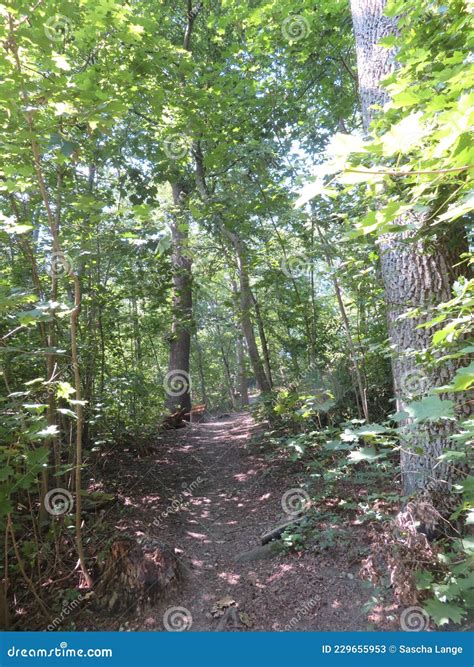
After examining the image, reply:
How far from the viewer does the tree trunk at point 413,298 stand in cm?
267

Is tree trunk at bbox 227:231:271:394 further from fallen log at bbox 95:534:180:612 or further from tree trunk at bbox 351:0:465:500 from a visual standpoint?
fallen log at bbox 95:534:180:612

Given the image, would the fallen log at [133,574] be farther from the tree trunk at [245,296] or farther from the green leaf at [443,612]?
the tree trunk at [245,296]

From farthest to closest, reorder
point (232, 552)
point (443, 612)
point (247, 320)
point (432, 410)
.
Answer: point (247, 320) → point (232, 552) → point (443, 612) → point (432, 410)

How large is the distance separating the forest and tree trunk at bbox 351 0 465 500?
0.07 ft

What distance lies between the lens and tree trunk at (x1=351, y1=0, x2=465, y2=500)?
267cm

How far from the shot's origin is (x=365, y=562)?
8.44 ft

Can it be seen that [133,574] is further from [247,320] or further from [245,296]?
[247,320]

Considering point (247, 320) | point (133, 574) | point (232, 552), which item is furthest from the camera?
point (247, 320)

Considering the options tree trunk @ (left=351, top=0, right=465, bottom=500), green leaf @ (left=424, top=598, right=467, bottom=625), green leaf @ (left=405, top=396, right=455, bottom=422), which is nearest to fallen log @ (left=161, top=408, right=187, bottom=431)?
tree trunk @ (left=351, top=0, right=465, bottom=500)

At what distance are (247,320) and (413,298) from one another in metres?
4.49

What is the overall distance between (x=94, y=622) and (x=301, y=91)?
7717 mm

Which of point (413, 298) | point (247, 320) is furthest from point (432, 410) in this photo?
point (247, 320)

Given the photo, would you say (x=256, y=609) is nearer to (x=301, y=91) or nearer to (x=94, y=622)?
(x=94, y=622)

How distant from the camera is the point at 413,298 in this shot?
2.88 metres
